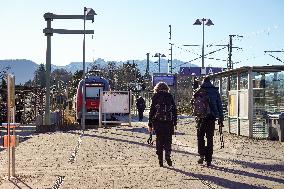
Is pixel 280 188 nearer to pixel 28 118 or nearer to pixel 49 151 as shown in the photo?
pixel 49 151

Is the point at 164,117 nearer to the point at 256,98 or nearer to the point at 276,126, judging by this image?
the point at 276,126

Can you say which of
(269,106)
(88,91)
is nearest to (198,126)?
(269,106)

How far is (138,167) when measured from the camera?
10.8 m

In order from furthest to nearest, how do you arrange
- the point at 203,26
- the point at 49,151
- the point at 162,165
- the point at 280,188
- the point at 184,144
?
the point at 203,26
the point at 184,144
the point at 49,151
the point at 162,165
the point at 280,188

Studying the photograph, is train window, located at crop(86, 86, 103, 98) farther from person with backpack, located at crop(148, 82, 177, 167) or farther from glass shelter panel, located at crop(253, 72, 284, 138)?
person with backpack, located at crop(148, 82, 177, 167)

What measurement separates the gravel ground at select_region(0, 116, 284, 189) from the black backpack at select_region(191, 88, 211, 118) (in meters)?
1.07

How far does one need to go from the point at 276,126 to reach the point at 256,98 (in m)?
1.82

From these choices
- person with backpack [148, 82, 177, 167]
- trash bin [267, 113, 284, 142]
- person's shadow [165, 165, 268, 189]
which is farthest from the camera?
trash bin [267, 113, 284, 142]

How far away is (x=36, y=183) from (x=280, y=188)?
3.88 meters

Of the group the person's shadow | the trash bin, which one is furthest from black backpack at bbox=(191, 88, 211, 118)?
the trash bin

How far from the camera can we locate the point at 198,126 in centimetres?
1146

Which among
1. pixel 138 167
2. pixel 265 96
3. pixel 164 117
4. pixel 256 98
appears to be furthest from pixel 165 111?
pixel 265 96

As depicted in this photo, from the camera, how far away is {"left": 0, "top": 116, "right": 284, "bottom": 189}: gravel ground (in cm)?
880

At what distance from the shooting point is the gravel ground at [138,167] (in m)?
8.80
